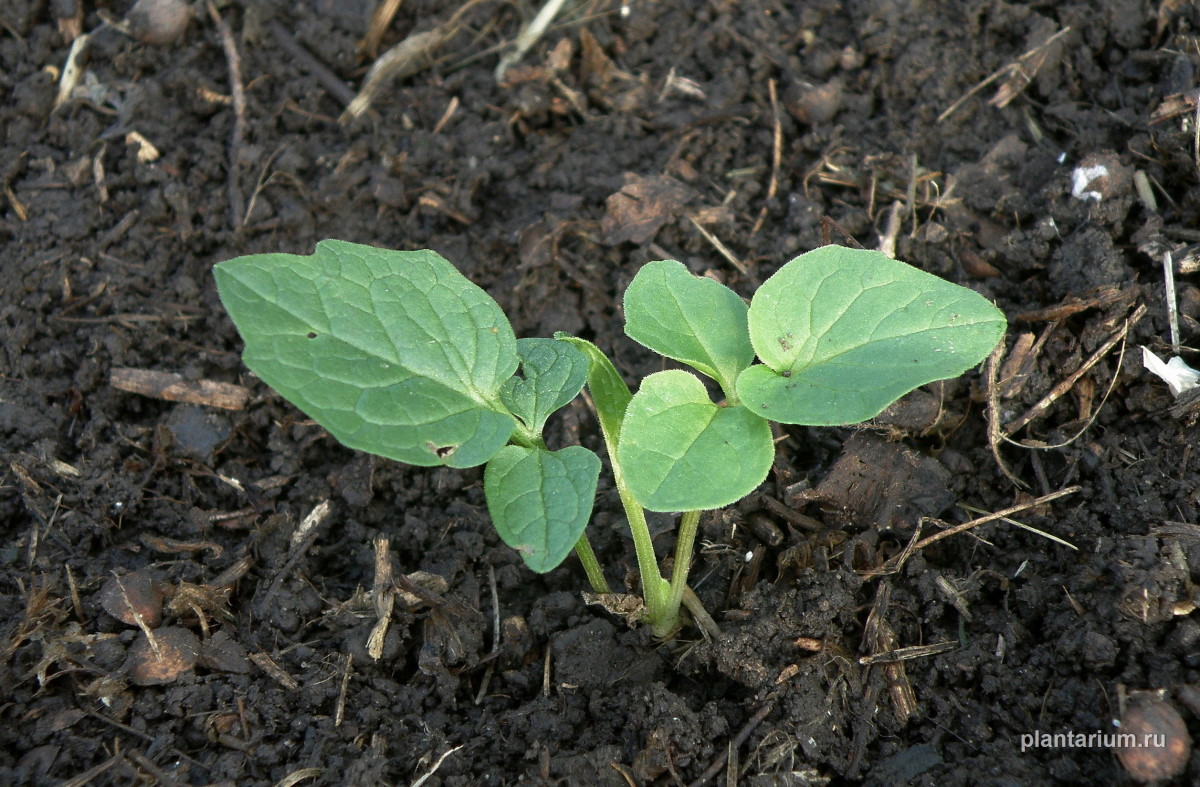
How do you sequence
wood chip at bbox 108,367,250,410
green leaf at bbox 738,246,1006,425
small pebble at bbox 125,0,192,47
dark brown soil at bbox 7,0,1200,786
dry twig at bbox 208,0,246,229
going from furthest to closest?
small pebble at bbox 125,0,192,47 → dry twig at bbox 208,0,246,229 → wood chip at bbox 108,367,250,410 → dark brown soil at bbox 7,0,1200,786 → green leaf at bbox 738,246,1006,425

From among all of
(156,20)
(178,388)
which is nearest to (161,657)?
(178,388)

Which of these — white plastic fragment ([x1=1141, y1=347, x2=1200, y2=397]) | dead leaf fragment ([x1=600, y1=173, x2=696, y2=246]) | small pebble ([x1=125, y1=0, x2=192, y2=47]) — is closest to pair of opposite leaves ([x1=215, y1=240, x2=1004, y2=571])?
white plastic fragment ([x1=1141, y1=347, x2=1200, y2=397])

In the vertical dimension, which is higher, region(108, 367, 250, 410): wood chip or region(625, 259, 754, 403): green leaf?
region(625, 259, 754, 403): green leaf

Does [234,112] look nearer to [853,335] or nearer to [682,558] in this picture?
[682,558]

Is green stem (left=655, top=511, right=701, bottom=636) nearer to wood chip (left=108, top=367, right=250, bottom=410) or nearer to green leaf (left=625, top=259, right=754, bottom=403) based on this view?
green leaf (left=625, top=259, right=754, bottom=403)

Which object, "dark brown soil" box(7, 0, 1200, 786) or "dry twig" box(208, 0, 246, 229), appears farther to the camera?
"dry twig" box(208, 0, 246, 229)

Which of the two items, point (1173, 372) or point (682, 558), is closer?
point (682, 558)
